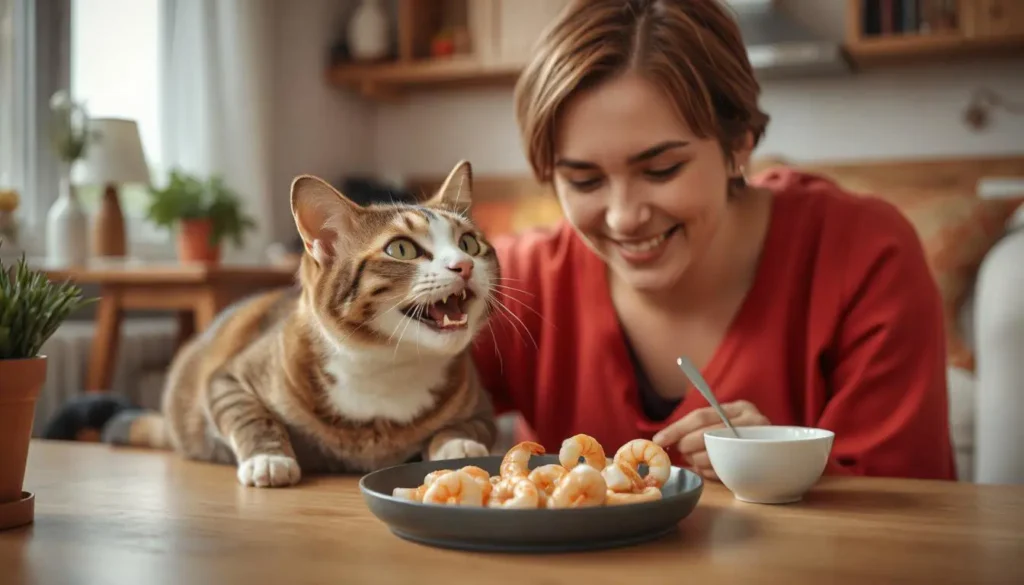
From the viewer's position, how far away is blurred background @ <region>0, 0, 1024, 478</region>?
9.00 feet

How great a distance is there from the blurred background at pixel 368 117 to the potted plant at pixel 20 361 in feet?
6.50

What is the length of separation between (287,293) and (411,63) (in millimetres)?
3073

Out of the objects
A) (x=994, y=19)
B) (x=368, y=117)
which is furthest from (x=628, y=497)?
(x=368, y=117)

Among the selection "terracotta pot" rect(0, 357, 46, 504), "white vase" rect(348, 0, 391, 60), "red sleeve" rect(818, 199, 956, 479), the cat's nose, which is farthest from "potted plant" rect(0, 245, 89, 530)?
"white vase" rect(348, 0, 391, 60)

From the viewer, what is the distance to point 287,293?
4.59 feet

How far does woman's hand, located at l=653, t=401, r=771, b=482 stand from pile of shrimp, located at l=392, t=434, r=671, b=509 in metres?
0.19

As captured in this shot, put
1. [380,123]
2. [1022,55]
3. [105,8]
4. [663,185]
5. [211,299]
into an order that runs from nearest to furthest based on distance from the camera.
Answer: [663,185] < [211,299] < [105,8] < [1022,55] < [380,123]

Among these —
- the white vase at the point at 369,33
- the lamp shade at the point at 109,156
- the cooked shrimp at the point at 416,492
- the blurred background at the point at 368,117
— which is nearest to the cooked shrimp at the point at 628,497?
the cooked shrimp at the point at 416,492

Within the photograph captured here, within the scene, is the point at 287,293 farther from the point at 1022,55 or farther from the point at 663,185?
the point at 1022,55

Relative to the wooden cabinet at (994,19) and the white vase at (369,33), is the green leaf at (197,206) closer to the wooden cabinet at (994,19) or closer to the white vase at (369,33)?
the white vase at (369,33)

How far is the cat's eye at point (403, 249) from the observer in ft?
3.11

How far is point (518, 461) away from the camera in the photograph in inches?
31.7

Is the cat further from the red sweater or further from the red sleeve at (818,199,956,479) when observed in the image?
the red sleeve at (818,199,956,479)

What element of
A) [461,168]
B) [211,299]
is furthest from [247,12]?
[461,168]
